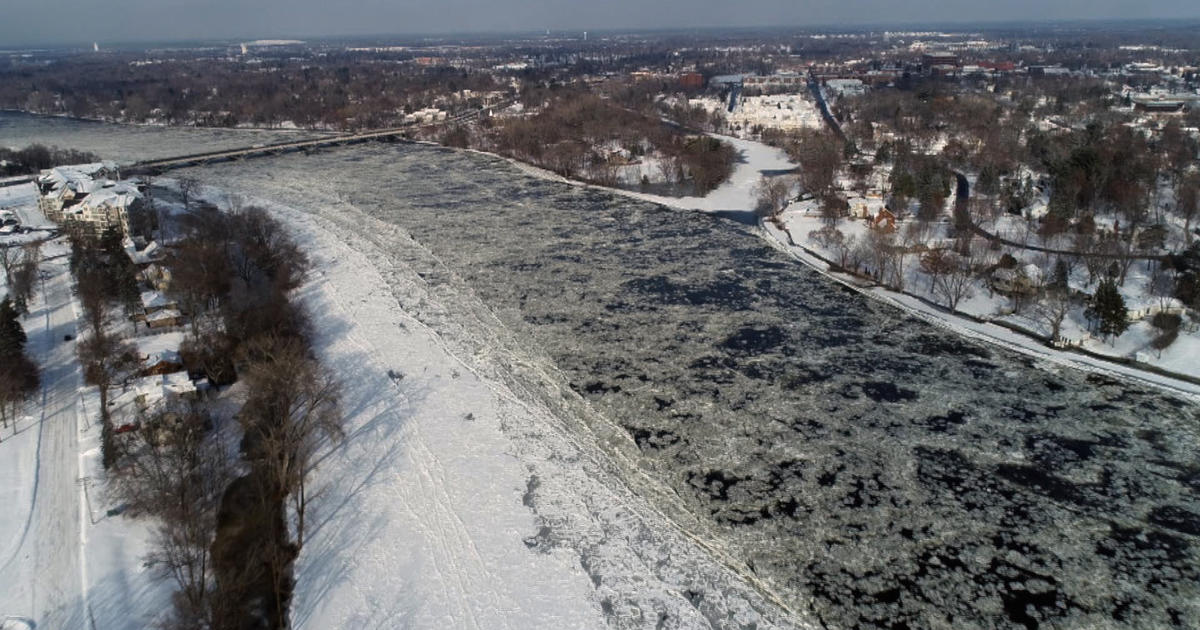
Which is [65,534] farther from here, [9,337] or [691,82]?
[691,82]

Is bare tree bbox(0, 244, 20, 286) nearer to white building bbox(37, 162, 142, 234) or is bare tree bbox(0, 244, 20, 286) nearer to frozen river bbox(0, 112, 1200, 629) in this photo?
white building bbox(37, 162, 142, 234)

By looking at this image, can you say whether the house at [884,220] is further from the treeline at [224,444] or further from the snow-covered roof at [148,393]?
the snow-covered roof at [148,393]

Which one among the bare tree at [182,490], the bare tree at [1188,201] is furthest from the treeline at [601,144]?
the bare tree at [182,490]

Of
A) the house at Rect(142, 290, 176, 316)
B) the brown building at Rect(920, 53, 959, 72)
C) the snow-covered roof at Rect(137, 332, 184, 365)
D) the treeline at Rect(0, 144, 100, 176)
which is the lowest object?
the snow-covered roof at Rect(137, 332, 184, 365)

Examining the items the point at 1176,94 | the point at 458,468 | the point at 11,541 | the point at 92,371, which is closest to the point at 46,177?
the point at 92,371

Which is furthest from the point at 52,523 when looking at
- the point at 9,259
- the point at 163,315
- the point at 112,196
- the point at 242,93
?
the point at 242,93

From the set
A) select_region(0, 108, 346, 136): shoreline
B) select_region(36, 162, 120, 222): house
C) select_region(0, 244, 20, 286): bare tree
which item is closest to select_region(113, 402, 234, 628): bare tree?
select_region(0, 244, 20, 286): bare tree

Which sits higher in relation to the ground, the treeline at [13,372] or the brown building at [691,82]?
the brown building at [691,82]
